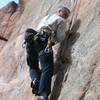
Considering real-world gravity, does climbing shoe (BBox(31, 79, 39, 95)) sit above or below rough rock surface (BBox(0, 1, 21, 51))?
below

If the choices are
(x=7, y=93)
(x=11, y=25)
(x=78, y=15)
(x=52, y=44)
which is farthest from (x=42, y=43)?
(x=11, y=25)

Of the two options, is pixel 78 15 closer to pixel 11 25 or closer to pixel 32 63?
pixel 32 63

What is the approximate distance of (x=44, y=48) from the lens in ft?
40.4

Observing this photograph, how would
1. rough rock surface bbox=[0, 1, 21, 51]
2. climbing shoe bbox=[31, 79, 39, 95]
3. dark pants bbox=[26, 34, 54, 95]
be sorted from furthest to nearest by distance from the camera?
rough rock surface bbox=[0, 1, 21, 51] → climbing shoe bbox=[31, 79, 39, 95] → dark pants bbox=[26, 34, 54, 95]

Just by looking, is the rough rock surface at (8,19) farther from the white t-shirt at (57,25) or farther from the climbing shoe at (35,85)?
the climbing shoe at (35,85)

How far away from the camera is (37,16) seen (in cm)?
1670

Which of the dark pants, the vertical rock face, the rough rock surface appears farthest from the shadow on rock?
the rough rock surface

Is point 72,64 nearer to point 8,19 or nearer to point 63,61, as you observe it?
point 63,61

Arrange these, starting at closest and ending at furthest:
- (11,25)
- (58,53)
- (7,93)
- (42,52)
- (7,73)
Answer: (42,52)
(58,53)
(7,93)
(7,73)
(11,25)

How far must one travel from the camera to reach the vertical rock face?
11.1 meters

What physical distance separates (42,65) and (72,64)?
0.89 m

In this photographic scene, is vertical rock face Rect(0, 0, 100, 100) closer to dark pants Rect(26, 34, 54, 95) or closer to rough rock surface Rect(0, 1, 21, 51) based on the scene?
dark pants Rect(26, 34, 54, 95)

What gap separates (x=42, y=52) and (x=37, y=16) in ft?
15.7

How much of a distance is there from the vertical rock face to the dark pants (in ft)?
1.49
